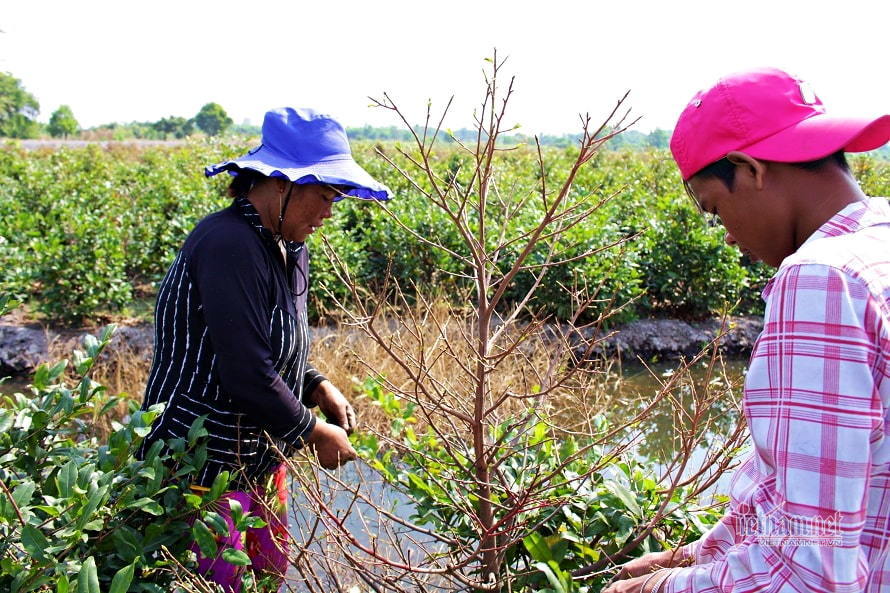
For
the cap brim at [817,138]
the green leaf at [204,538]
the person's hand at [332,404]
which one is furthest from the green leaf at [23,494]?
the cap brim at [817,138]

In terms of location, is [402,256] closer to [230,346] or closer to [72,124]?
[230,346]

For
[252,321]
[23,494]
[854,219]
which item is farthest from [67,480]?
[854,219]

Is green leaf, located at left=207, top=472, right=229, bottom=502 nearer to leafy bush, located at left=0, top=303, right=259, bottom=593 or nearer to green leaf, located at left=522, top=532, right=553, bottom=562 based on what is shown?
leafy bush, located at left=0, top=303, right=259, bottom=593

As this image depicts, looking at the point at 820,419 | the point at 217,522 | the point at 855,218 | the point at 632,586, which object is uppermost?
the point at 855,218

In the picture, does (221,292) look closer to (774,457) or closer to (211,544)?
(211,544)

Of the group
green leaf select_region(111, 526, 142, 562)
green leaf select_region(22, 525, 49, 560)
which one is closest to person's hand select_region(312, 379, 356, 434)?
green leaf select_region(111, 526, 142, 562)

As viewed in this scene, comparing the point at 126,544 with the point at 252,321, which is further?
the point at 252,321

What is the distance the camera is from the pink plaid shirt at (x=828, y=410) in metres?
0.88

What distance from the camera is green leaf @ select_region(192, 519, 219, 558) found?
1.64 meters

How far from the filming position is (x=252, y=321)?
5.85ft

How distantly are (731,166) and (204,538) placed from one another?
134 centimetres

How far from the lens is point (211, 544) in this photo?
5.43 ft

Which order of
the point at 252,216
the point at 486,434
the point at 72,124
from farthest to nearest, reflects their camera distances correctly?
1. the point at 72,124
2. the point at 486,434
3. the point at 252,216

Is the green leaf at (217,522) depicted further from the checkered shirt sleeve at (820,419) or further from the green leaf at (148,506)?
the checkered shirt sleeve at (820,419)
